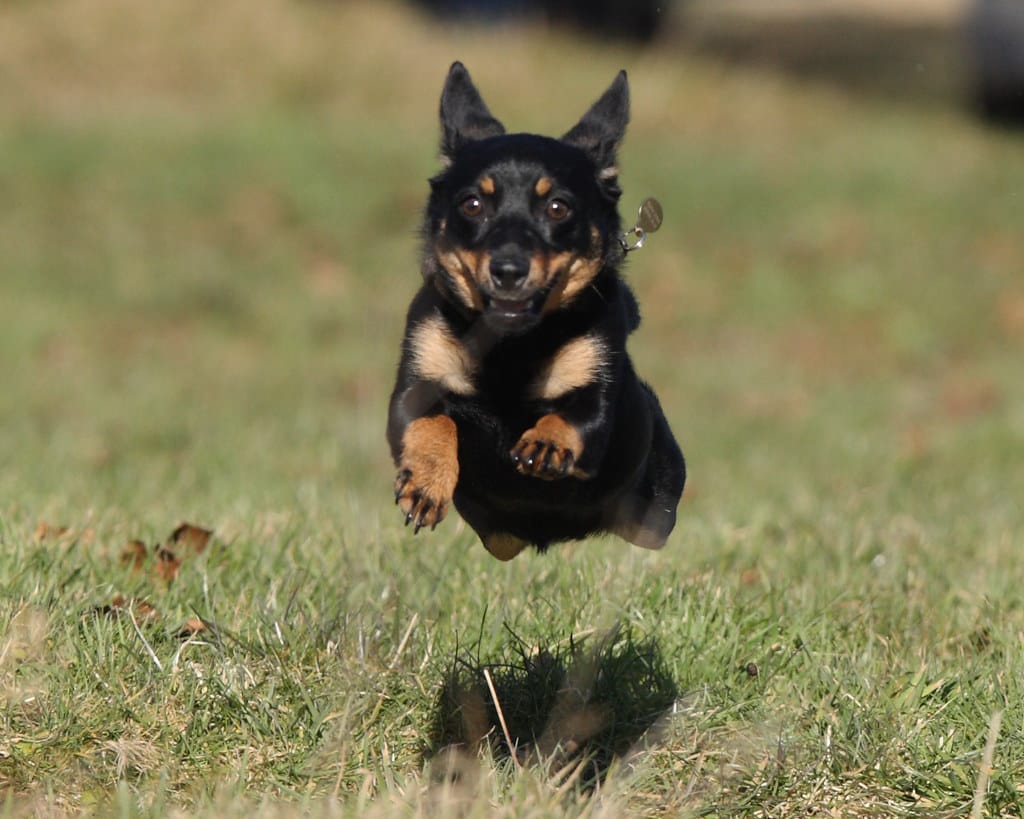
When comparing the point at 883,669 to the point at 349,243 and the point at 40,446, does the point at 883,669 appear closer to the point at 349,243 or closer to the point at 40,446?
the point at 40,446

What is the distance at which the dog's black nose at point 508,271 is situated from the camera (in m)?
3.12

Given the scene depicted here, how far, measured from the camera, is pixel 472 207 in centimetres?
341

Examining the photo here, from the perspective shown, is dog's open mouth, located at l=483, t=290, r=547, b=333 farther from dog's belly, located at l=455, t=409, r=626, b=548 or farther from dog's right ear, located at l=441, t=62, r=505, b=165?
dog's right ear, located at l=441, t=62, r=505, b=165

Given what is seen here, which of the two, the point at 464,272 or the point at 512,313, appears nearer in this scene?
the point at 512,313

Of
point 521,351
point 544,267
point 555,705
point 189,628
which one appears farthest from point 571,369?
point 189,628

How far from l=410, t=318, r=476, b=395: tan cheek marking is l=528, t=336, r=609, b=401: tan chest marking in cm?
15

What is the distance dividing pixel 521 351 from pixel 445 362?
0.18m

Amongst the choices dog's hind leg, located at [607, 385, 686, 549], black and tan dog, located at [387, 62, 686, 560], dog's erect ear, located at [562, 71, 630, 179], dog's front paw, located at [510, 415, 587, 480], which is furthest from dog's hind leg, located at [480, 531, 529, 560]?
dog's erect ear, located at [562, 71, 630, 179]

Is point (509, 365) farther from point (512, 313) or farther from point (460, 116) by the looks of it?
point (460, 116)

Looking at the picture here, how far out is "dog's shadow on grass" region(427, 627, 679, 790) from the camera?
351 centimetres

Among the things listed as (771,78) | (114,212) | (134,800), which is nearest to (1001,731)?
(134,800)

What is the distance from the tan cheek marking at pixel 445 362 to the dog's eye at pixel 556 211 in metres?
0.36

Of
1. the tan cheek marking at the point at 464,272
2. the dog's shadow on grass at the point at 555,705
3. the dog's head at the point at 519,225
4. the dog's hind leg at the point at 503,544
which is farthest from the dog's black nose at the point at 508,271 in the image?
the dog's shadow on grass at the point at 555,705

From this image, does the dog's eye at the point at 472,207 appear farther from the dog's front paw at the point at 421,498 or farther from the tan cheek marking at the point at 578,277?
the dog's front paw at the point at 421,498
